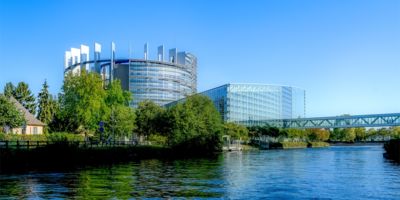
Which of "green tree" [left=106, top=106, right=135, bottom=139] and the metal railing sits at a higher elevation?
"green tree" [left=106, top=106, right=135, bottom=139]

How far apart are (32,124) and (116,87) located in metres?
18.3

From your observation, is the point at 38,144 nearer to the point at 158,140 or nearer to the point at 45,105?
the point at 158,140

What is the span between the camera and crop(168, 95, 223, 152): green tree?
95.8 meters

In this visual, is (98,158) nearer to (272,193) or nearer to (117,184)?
(117,184)

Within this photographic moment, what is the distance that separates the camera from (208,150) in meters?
101

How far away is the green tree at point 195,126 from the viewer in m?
95.8

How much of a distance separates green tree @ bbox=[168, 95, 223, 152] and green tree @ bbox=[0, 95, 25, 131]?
28260 millimetres

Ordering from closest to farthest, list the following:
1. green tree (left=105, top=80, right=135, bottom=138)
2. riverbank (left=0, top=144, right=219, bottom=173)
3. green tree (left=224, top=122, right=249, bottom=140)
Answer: riverbank (left=0, top=144, right=219, bottom=173)
green tree (left=105, top=80, right=135, bottom=138)
green tree (left=224, top=122, right=249, bottom=140)

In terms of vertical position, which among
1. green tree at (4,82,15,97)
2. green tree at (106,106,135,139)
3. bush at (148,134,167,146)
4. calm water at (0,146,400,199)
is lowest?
calm water at (0,146,400,199)

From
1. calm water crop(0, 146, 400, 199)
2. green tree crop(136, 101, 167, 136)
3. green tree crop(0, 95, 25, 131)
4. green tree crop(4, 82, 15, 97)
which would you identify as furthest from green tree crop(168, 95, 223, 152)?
green tree crop(4, 82, 15, 97)

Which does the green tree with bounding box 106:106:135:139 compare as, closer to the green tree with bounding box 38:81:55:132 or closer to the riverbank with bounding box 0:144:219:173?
the riverbank with bounding box 0:144:219:173

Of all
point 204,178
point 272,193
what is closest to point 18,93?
point 204,178

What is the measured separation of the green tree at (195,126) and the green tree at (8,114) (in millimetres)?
28260

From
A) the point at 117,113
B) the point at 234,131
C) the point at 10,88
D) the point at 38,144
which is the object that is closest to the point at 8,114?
the point at 117,113
